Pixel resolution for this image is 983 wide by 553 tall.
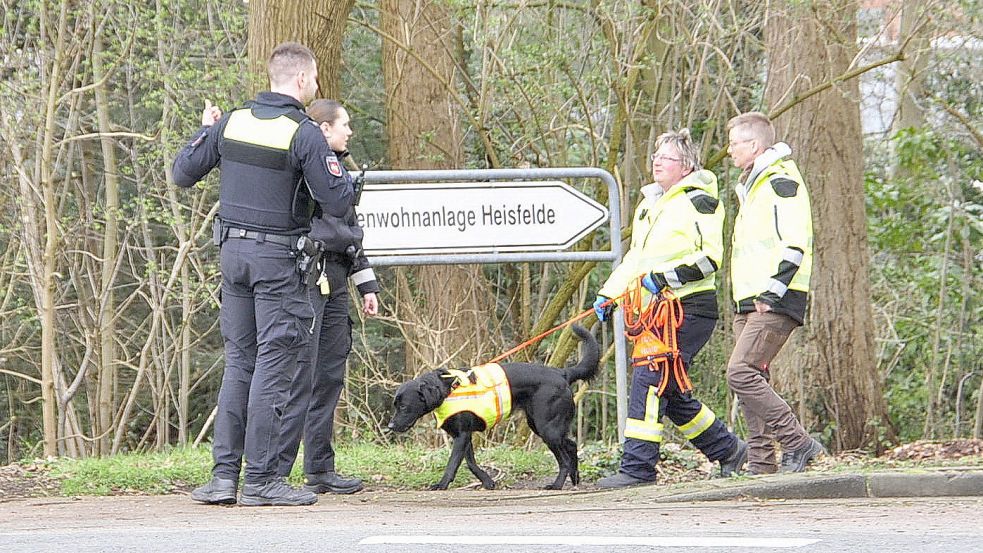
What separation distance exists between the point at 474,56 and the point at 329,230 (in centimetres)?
651

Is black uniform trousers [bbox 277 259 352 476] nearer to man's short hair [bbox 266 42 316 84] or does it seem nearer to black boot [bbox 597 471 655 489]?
man's short hair [bbox 266 42 316 84]

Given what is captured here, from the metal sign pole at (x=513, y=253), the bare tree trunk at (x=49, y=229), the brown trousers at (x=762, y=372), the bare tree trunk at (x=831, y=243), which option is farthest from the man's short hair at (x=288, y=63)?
the bare tree trunk at (x=831, y=243)

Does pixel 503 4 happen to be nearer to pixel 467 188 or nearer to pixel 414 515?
pixel 467 188

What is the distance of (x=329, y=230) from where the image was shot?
23.4 ft

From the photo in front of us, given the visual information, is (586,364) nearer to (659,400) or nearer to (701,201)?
(659,400)

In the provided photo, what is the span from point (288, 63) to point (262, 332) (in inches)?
52.5

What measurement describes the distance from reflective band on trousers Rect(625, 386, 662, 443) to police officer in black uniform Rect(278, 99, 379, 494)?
163 cm

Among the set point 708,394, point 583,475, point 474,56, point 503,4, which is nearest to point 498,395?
point 583,475

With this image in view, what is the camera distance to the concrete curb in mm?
6609

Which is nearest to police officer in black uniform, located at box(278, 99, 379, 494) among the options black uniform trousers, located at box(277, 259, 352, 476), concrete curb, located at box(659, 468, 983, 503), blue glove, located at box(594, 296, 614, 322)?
black uniform trousers, located at box(277, 259, 352, 476)

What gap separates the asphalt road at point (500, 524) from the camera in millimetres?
4828

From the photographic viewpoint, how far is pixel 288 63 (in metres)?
6.54

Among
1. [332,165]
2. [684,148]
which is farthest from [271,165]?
[684,148]

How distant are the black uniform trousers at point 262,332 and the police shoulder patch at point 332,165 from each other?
45 centimetres
